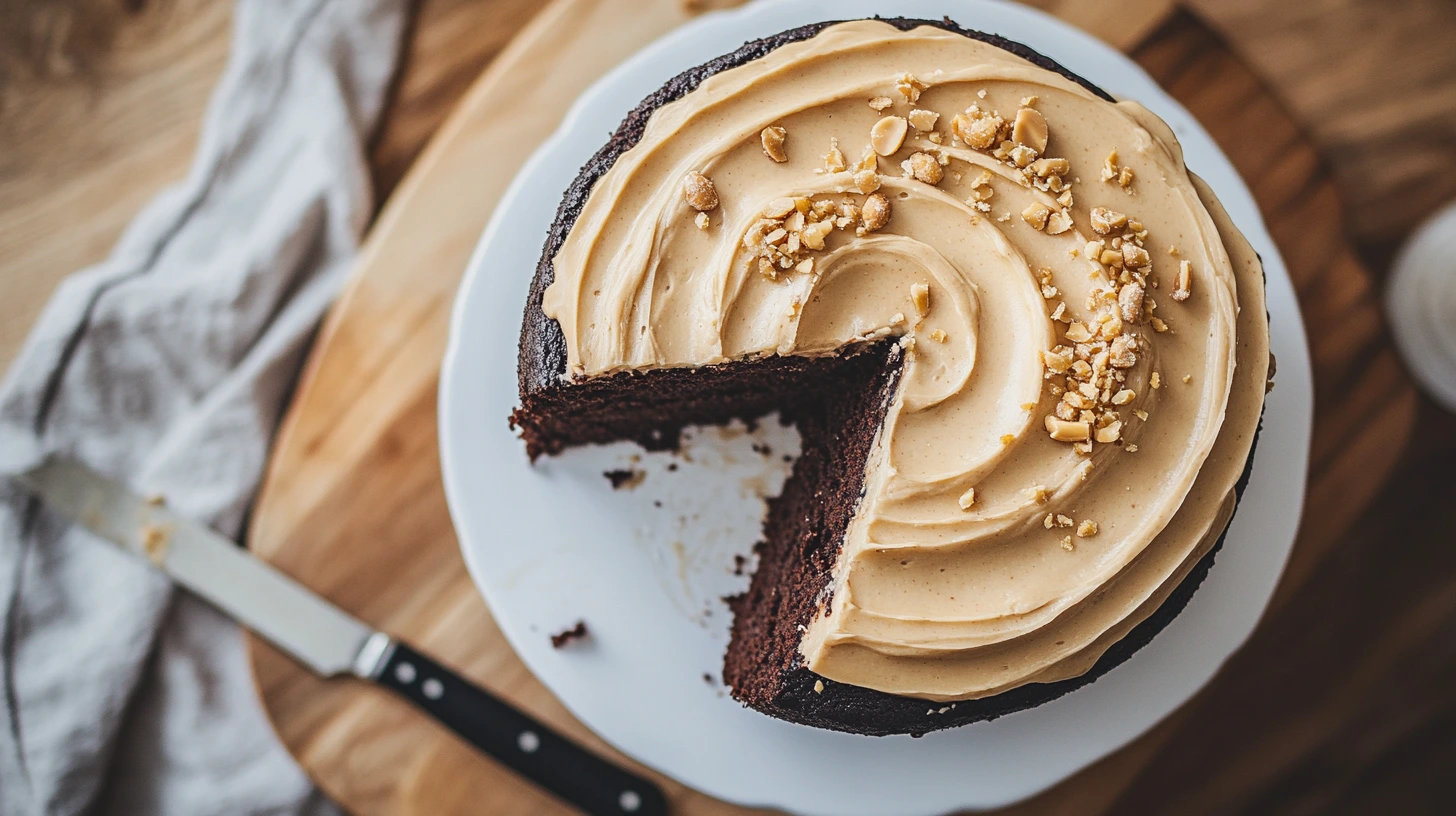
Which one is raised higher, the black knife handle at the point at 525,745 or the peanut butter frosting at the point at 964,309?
the peanut butter frosting at the point at 964,309

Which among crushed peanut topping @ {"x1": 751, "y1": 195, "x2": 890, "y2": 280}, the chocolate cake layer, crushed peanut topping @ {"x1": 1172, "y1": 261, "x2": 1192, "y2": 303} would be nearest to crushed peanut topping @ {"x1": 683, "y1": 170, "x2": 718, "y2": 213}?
crushed peanut topping @ {"x1": 751, "y1": 195, "x2": 890, "y2": 280}

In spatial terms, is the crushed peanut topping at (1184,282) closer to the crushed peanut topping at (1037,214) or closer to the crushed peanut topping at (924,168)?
the crushed peanut topping at (1037,214)

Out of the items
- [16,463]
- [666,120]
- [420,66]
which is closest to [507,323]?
[666,120]

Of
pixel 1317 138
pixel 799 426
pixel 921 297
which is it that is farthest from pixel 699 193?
pixel 1317 138

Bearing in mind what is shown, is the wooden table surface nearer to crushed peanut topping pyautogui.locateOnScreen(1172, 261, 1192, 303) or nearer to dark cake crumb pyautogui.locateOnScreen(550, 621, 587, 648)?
crushed peanut topping pyautogui.locateOnScreen(1172, 261, 1192, 303)

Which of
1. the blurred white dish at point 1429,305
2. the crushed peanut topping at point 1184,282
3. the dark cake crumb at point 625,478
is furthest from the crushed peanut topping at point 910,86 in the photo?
the blurred white dish at point 1429,305

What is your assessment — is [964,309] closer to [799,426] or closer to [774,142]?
[774,142]

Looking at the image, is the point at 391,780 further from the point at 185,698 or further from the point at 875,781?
the point at 875,781
